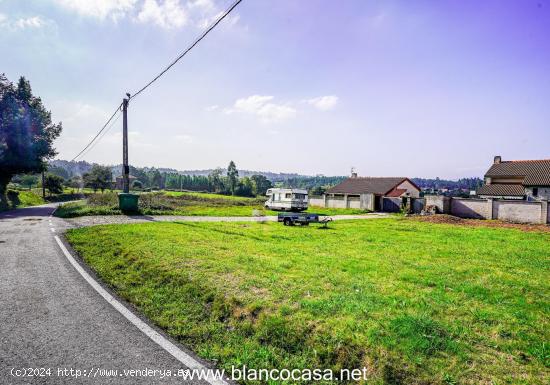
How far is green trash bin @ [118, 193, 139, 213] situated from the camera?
22036mm

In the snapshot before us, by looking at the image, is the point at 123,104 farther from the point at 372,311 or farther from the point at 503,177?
the point at 503,177

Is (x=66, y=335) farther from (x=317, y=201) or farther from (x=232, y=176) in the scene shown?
(x=232, y=176)

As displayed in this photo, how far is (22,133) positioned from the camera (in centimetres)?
3597

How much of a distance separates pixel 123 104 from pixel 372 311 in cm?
2208

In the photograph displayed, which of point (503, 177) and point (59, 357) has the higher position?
point (503, 177)

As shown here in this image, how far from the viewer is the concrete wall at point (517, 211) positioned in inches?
1025

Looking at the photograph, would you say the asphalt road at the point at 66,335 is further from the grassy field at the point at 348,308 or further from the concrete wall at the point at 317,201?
the concrete wall at the point at 317,201

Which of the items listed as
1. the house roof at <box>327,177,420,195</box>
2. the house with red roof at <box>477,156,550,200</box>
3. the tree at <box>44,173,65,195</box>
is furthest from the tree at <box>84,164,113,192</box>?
the house with red roof at <box>477,156,550,200</box>

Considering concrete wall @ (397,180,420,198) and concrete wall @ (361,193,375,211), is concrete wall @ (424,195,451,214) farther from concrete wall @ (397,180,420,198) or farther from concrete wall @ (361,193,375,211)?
concrete wall @ (397,180,420,198)

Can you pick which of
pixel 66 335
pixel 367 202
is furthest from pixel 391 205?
pixel 66 335

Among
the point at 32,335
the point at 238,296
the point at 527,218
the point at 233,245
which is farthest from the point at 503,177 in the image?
the point at 32,335

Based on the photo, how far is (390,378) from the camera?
3.47 metres

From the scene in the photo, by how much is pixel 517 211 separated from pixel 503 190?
19.2m

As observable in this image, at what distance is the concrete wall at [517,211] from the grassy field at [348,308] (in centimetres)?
2138
